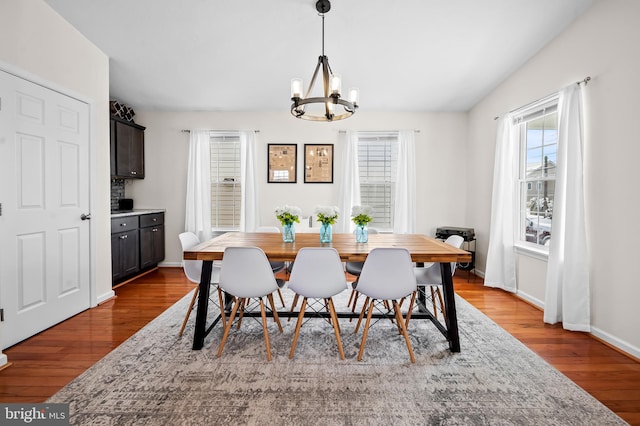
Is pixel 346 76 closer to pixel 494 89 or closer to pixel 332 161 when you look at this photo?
pixel 332 161

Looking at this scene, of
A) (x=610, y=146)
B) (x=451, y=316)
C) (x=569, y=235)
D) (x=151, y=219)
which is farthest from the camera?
(x=151, y=219)

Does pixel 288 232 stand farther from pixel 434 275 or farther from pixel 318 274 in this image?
pixel 434 275

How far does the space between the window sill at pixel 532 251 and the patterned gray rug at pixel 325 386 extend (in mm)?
1238

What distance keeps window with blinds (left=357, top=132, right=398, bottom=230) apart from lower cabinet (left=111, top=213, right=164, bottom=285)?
3.37 m

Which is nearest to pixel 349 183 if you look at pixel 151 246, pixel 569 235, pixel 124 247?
pixel 569 235

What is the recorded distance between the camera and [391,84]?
4.39m

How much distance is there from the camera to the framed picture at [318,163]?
17.4 feet

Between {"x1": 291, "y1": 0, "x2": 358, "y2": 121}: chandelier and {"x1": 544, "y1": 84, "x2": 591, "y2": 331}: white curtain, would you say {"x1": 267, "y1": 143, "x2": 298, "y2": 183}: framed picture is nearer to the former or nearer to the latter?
{"x1": 291, "y1": 0, "x2": 358, "y2": 121}: chandelier

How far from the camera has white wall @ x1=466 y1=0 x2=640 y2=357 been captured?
2398 mm

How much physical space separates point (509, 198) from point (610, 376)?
235cm

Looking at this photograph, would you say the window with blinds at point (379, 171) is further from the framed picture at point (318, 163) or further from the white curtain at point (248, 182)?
the white curtain at point (248, 182)

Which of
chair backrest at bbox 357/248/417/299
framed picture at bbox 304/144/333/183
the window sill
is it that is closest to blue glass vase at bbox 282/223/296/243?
chair backrest at bbox 357/248/417/299

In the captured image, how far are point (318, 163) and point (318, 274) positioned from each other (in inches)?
128

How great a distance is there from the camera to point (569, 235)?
2.84m
